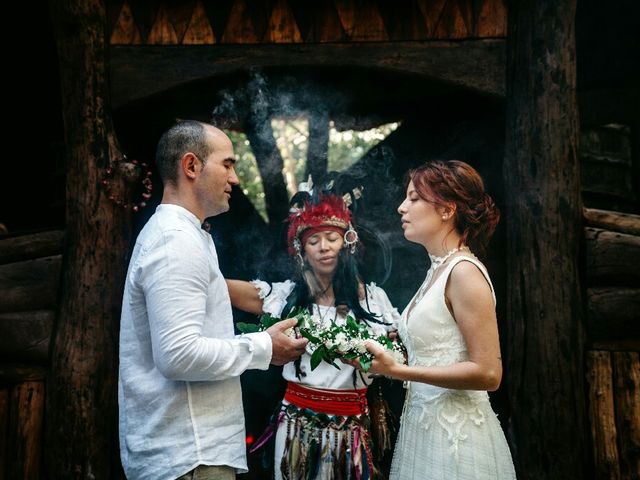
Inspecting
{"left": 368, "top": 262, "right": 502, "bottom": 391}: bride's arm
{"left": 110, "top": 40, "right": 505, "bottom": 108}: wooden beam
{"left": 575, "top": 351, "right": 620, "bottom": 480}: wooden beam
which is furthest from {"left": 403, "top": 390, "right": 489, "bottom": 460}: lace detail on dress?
{"left": 110, "top": 40, "right": 505, "bottom": 108}: wooden beam

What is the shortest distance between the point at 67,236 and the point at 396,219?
2.87m

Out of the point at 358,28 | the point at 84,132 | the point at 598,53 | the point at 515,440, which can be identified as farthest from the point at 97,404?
the point at 598,53

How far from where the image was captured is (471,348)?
3000 mm

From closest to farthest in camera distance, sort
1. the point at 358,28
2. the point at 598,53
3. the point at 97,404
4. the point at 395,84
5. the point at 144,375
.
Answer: the point at 144,375, the point at 97,404, the point at 358,28, the point at 395,84, the point at 598,53

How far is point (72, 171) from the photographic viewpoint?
4.06 meters

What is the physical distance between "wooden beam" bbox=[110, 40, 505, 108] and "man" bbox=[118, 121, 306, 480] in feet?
4.91

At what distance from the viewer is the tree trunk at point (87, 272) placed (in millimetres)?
3832

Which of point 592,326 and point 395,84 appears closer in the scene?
point 592,326

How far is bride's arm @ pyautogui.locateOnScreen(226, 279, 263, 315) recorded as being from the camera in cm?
427

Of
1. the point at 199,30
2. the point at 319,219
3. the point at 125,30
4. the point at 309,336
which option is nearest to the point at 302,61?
the point at 199,30

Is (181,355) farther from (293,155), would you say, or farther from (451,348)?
(293,155)

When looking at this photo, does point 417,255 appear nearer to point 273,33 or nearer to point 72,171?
point 273,33

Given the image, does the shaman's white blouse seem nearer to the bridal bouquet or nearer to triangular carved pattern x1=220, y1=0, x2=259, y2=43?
the bridal bouquet

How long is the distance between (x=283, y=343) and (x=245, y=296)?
144cm
